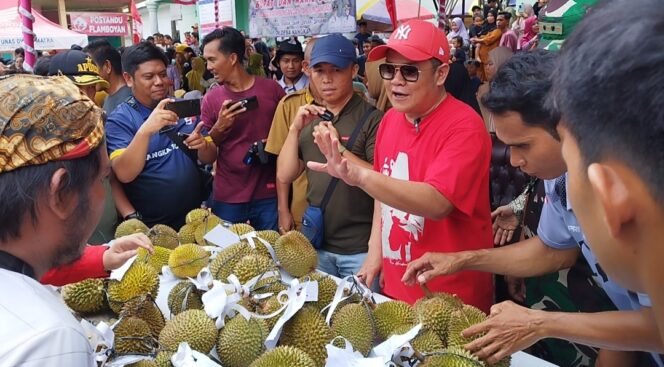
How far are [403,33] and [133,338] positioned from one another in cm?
149

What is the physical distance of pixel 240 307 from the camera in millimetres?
1500

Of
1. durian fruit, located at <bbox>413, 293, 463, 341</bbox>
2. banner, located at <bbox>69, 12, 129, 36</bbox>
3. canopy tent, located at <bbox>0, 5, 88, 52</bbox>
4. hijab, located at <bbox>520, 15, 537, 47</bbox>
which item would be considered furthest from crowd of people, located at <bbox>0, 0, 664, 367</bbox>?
banner, located at <bbox>69, 12, 129, 36</bbox>

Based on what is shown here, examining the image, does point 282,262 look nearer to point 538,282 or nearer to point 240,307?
point 240,307

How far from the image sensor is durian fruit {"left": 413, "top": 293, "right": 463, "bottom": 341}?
1.48 meters

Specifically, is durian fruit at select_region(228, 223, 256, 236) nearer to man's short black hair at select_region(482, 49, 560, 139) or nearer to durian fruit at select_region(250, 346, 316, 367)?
durian fruit at select_region(250, 346, 316, 367)

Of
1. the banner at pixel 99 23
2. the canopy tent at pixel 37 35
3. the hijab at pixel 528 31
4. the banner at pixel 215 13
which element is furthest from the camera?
the banner at pixel 99 23

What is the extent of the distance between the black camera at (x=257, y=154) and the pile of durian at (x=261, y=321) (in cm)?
133

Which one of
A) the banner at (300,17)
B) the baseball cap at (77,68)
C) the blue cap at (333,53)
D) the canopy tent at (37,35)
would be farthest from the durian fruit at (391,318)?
the canopy tent at (37,35)

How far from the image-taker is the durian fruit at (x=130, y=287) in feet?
5.67

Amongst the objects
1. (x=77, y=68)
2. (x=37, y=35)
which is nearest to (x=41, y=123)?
(x=77, y=68)

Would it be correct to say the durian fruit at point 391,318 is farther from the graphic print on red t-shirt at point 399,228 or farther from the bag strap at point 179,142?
the bag strap at point 179,142

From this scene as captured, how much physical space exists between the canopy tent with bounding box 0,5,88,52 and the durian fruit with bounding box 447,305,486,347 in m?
11.1

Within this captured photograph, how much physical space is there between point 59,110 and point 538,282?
214cm

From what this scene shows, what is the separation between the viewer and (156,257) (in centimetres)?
210
